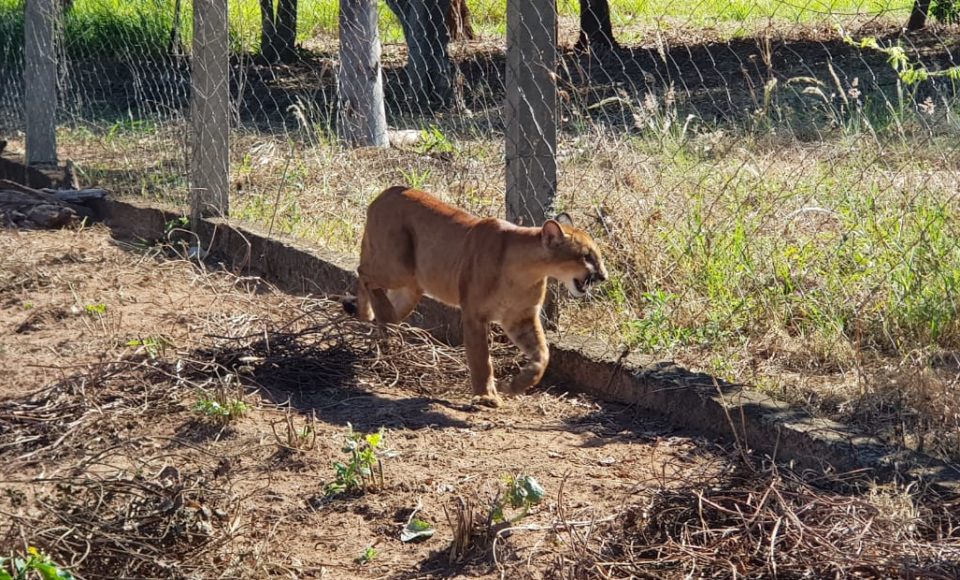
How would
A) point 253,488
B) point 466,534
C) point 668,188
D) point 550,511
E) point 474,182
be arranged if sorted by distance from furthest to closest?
point 474,182, point 668,188, point 253,488, point 550,511, point 466,534

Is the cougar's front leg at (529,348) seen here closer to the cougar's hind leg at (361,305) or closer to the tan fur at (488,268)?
the tan fur at (488,268)

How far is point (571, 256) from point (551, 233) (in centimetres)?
13

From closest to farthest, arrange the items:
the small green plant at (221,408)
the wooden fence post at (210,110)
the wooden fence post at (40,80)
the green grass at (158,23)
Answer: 1. the small green plant at (221,408)
2. the wooden fence post at (210,110)
3. the wooden fence post at (40,80)
4. the green grass at (158,23)

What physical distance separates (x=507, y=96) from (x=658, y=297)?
1.03 meters

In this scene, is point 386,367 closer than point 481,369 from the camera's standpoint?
No

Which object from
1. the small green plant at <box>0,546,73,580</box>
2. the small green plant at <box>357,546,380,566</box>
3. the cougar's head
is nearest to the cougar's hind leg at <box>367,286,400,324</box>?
the cougar's head

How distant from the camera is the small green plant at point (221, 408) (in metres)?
4.25

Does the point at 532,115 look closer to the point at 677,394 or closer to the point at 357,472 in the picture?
the point at 677,394

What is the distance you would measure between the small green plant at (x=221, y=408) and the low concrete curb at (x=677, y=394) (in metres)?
1.36

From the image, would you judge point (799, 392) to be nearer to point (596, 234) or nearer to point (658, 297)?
point (658, 297)

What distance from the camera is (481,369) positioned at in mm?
4773

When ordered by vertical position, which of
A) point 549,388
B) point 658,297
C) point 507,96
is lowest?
point 549,388

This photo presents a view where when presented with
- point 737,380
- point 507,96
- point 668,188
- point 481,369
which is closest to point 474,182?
point 668,188

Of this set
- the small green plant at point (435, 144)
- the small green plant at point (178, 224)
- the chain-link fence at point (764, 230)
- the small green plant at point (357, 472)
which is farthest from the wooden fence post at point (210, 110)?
the small green plant at point (357, 472)
